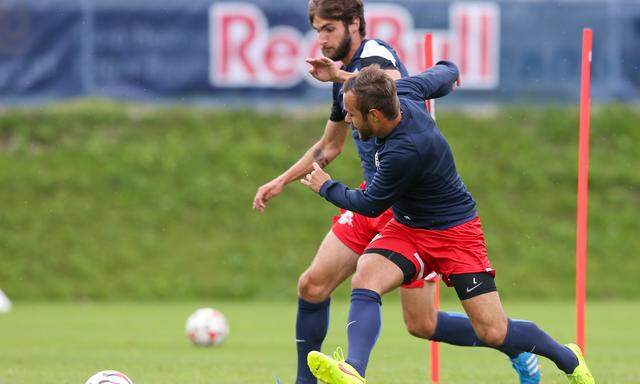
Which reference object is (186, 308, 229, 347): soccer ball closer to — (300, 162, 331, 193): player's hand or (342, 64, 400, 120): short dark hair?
(300, 162, 331, 193): player's hand

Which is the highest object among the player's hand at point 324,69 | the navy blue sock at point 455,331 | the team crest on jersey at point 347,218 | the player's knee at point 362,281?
the player's hand at point 324,69

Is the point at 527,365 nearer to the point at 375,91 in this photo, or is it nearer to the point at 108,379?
the point at 375,91

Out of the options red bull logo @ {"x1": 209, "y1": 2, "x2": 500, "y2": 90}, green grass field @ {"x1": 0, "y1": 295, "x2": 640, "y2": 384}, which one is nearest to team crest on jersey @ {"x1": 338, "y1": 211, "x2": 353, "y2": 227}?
green grass field @ {"x1": 0, "y1": 295, "x2": 640, "y2": 384}

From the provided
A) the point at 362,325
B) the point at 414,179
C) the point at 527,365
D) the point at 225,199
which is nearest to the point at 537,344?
the point at 527,365

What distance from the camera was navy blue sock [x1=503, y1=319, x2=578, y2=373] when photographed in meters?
7.39

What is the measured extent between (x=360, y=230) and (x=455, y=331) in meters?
0.92

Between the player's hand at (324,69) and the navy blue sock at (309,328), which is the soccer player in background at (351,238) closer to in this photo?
the navy blue sock at (309,328)

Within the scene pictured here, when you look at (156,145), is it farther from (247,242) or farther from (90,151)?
(247,242)

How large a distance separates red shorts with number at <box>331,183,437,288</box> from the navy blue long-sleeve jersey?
353mm

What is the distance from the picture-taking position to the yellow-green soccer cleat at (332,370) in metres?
6.47

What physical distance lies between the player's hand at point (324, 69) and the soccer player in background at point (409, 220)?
0.38 metres

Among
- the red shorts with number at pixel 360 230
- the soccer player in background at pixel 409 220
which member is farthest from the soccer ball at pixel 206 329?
the soccer player in background at pixel 409 220

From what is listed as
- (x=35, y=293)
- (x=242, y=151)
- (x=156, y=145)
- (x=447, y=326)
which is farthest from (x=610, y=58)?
(x=447, y=326)

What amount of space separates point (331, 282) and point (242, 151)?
13024mm
